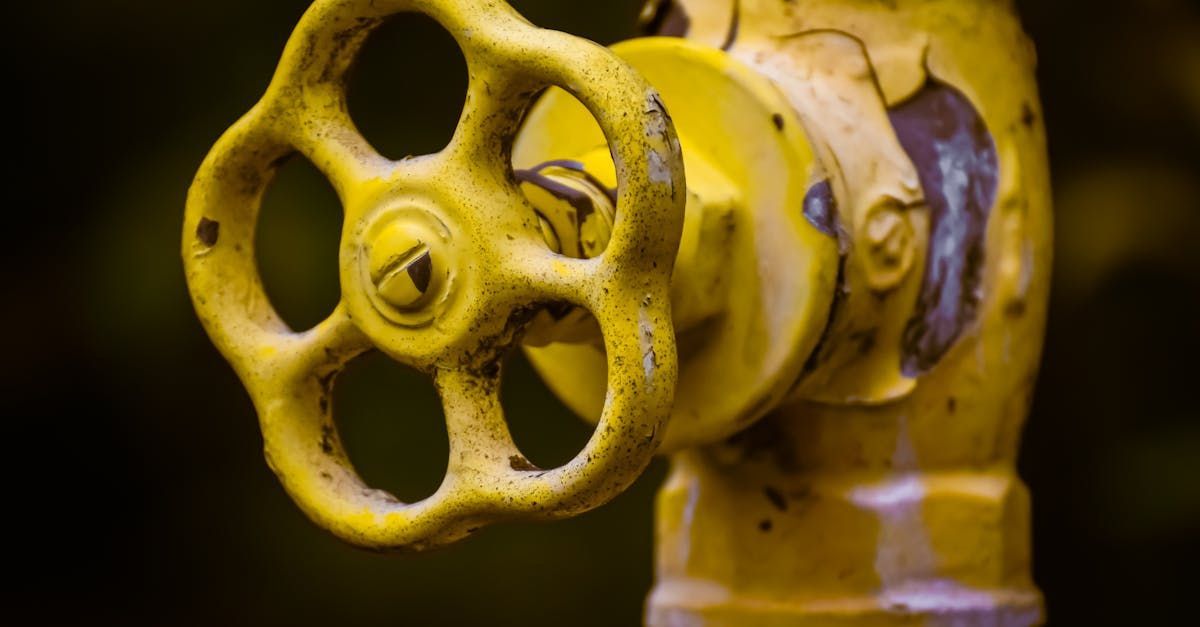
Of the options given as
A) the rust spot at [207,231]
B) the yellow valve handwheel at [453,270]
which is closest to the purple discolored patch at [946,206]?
the yellow valve handwheel at [453,270]

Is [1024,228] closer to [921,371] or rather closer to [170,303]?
[921,371]

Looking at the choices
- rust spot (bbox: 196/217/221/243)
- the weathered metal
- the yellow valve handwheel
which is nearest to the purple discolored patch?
the weathered metal

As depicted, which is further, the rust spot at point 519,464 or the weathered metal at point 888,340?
the weathered metal at point 888,340

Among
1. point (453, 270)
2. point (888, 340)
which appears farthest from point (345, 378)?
point (453, 270)

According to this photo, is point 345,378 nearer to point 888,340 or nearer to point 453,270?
point 888,340

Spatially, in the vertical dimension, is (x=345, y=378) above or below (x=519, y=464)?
below

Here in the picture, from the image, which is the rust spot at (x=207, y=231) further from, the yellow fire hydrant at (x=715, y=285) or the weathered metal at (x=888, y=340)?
the weathered metal at (x=888, y=340)

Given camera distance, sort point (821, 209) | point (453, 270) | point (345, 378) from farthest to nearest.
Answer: point (345, 378), point (821, 209), point (453, 270)

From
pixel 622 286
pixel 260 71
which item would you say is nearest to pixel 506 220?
pixel 622 286
